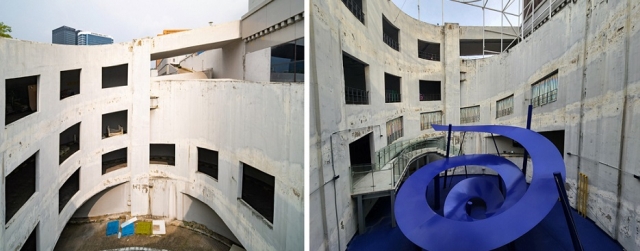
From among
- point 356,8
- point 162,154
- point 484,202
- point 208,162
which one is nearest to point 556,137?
point 484,202

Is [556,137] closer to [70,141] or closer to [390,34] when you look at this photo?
[390,34]

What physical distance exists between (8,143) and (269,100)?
57.1 inches

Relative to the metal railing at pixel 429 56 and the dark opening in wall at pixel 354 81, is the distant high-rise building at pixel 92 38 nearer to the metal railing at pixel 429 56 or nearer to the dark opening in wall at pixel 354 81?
the dark opening in wall at pixel 354 81

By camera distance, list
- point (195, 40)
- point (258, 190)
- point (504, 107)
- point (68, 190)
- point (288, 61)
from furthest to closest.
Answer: point (258, 190) → point (68, 190) → point (195, 40) → point (504, 107) → point (288, 61)

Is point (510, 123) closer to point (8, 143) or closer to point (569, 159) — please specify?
point (569, 159)

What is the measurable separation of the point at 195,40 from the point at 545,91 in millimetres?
1870

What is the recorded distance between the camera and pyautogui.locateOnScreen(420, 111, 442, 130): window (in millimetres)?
1561

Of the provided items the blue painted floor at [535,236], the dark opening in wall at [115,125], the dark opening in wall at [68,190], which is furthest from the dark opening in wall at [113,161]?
the blue painted floor at [535,236]

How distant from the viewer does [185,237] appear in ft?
6.04

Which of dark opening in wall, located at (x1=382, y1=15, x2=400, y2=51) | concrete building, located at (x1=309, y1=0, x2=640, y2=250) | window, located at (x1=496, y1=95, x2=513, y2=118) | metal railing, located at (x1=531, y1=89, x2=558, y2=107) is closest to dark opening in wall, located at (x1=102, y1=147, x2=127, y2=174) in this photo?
concrete building, located at (x1=309, y1=0, x2=640, y2=250)

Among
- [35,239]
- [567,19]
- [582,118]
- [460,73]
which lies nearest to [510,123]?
[582,118]

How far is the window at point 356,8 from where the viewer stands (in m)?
1.27

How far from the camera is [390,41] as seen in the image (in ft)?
4.98

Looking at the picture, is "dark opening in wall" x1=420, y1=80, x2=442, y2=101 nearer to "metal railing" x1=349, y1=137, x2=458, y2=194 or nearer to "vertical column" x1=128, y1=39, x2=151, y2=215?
"metal railing" x1=349, y1=137, x2=458, y2=194
